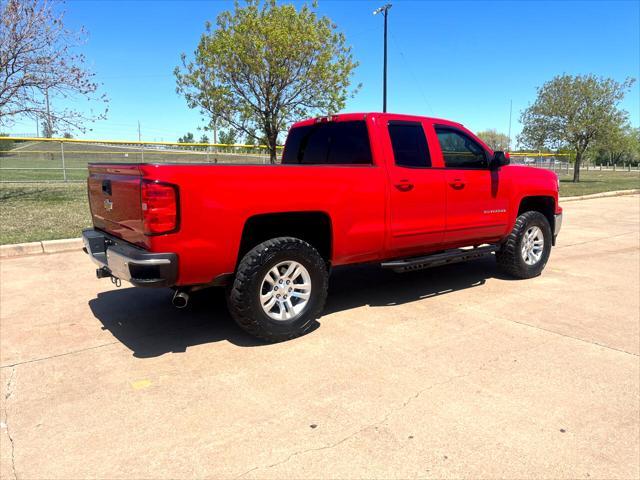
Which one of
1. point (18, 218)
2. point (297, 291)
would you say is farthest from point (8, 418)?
point (18, 218)

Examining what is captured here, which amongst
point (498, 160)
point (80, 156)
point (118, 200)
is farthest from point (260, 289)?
point (80, 156)

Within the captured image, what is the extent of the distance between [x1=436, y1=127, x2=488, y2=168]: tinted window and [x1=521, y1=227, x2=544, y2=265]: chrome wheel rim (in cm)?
126

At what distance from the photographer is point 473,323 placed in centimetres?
470

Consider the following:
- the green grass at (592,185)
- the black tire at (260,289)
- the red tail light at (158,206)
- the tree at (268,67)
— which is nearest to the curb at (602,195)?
the green grass at (592,185)

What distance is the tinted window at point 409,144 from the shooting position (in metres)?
5.00

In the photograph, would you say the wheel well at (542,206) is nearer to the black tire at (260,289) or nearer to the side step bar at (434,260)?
the side step bar at (434,260)

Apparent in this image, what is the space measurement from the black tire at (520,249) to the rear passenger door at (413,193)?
134cm

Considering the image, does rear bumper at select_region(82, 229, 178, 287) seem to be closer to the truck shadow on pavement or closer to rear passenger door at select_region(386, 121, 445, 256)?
the truck shadow on pavement

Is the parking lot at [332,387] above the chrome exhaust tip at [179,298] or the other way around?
the other way around

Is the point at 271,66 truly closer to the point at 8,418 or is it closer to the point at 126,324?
the point at 126,324

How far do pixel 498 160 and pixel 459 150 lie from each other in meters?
0.50

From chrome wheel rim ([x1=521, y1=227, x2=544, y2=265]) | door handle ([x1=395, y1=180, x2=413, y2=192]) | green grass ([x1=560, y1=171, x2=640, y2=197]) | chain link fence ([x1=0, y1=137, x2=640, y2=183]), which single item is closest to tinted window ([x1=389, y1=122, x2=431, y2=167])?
door handle ([x1=395, y1=180, x2=413, y2=192])

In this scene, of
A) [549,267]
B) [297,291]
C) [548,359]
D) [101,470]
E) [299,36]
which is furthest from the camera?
[299,36]

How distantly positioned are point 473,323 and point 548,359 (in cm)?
91
